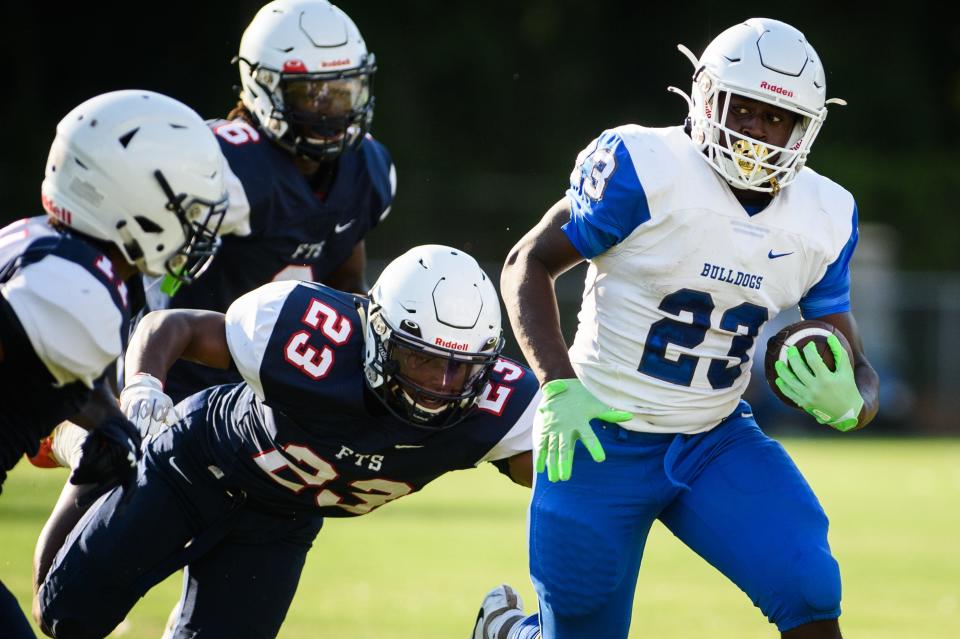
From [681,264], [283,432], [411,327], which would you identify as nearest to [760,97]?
[681,264]

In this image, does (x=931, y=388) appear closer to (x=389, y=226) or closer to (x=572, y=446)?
(x=389, y=226)

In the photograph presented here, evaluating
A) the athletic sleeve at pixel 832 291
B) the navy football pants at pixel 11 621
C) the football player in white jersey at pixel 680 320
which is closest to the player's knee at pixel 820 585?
the football player in white jersey at pixel 680 320

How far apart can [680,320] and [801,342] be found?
350mm

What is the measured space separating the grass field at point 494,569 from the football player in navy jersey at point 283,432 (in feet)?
4.16

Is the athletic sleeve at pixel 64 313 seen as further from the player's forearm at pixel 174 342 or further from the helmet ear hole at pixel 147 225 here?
the player's forearm at pixel 174 342

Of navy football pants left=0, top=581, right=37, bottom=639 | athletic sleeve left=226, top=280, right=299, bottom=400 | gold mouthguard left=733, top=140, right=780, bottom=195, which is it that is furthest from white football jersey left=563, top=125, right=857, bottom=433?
navy football pants left=0, top=581, right=37, bottom=639

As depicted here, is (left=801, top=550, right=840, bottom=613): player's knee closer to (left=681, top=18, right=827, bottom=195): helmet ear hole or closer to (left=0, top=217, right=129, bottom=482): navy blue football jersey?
(left=681, top=18, right=827, bottom=195): helmet ear hole

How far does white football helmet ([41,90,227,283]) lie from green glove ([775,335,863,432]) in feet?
5.43

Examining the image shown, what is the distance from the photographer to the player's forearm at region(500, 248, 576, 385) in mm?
3887

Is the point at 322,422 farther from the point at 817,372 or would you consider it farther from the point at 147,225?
the point at 817,372

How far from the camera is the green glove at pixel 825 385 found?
3834 mm

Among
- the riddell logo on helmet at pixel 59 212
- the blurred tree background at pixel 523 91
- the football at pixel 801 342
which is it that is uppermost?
the riddell logo on helmet at pixel 59 212

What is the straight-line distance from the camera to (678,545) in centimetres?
877

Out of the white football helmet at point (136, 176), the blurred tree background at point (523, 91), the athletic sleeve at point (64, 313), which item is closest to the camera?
the athletic sleeve at point (64, 313)
